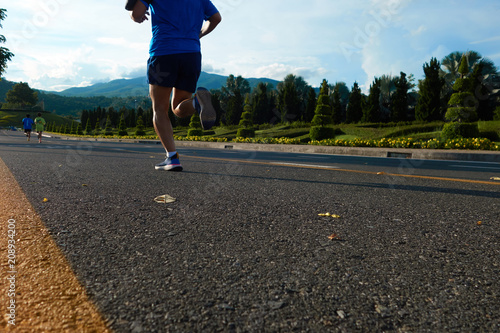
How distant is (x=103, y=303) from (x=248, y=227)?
3.21 ft

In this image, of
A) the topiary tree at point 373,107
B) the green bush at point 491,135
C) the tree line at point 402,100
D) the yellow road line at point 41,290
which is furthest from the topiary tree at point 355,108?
the yellow road line at point 41,290

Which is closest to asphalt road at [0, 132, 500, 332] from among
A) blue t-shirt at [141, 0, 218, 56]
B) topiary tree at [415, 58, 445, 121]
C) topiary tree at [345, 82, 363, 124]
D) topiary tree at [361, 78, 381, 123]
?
blue t-shirt at [141, 0, 218, 56]

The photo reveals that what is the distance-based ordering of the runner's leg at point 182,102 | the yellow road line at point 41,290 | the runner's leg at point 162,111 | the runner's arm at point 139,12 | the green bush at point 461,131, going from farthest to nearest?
the green bush at point 461,131, the runner's leg at point 182,102, the runner's leg at point 162,111, the runner's arm at point 139,12, the yellow road line at point 41,290

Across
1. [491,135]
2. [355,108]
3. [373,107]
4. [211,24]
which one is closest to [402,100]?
[373,107]

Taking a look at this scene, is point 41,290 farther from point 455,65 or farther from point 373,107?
point 455,65

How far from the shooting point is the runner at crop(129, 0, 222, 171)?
3.95 metres

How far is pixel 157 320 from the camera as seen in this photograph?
0.97 meters

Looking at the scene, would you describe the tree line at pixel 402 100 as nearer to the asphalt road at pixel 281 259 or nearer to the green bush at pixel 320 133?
the green bush at pixel 320 133

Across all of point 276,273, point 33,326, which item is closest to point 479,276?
point 276,273

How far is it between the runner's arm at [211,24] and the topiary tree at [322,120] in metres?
16.9

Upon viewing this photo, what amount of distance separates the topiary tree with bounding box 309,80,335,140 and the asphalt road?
18.2 m

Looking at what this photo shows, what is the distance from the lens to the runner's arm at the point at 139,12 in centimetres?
375

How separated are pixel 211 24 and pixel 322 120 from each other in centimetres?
1917

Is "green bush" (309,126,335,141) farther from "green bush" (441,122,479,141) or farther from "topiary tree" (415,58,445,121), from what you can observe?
"topiary tree" (415,58,445,121)
